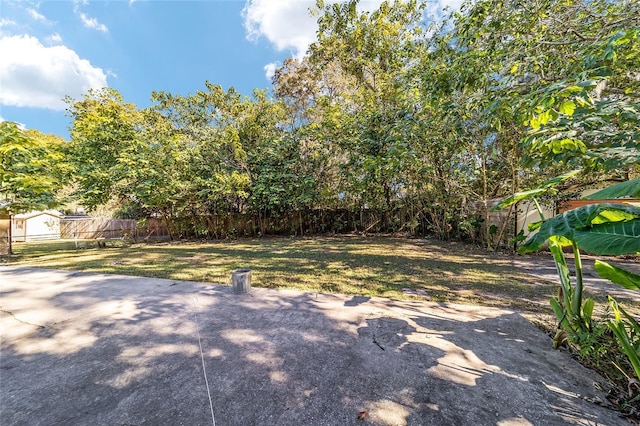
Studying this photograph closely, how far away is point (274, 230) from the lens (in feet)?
44.4

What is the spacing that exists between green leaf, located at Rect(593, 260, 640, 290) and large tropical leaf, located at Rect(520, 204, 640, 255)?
0.15 metres

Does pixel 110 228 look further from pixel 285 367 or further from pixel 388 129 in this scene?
pixel 285 367

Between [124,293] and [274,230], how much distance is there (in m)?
9.86

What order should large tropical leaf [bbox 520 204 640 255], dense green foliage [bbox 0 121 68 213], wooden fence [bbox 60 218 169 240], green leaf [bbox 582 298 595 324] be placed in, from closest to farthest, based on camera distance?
large tropical leaf [bbox 520 204 640 255] → green leaf [bbox 582 298 595 324] → dense green foliage [bbox 0 121 68 213] → wooden fence [bbox 60 218 169 240]

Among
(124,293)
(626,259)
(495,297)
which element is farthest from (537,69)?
(124,293)

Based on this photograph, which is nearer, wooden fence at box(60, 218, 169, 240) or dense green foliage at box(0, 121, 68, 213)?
dense green foliage at box(0, 121, 68, 213)

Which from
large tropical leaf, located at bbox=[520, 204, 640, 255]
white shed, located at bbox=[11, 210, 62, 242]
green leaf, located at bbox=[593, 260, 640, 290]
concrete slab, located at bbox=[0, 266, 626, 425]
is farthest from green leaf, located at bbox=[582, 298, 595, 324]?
white shed, located at bbox=[11, 210, 62, 242]

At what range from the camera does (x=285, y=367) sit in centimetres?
189

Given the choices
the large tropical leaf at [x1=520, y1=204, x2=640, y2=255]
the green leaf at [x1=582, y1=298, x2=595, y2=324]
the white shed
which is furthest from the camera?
the white shed

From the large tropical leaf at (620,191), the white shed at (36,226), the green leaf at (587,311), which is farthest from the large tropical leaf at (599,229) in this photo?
the white shed at (36,226)

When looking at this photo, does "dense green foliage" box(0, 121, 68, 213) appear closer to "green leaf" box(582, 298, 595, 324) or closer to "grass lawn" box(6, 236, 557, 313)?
"grass lawn" box(6, 236, 557, 313)

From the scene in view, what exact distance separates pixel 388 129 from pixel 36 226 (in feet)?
78.2

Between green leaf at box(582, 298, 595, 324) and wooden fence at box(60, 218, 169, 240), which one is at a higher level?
wooden fence at box(60, 218, 169, 240)

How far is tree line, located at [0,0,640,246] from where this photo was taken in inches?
98.0
